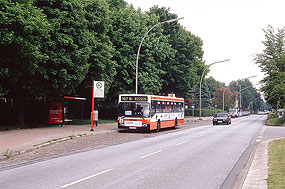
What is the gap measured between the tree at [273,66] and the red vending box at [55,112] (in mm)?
24507

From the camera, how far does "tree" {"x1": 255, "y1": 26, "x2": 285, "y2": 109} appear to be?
38094mm

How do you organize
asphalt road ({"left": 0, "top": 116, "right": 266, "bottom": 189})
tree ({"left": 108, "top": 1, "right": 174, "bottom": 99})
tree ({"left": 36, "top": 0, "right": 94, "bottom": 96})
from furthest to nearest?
tree ({"left": 108, "top": 1, "right": 174, "bottom": 99}) → tree ({"left": 36, "top": 0, "right": 94, "bottom": 96}) → asphalt road ({"left": 0, "top": 116, "right": 266, "bottom": 189})

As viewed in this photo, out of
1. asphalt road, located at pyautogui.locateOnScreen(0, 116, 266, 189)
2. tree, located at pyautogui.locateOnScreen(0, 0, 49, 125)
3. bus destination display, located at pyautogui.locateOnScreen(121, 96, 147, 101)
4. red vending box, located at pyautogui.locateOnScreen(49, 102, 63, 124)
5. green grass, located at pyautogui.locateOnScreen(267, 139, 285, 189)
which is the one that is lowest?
asphalt road, located at pyautogui.locateOnScreen(0, 116, 266, 189)

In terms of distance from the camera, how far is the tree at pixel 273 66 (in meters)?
38.1

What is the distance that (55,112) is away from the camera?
26.3m

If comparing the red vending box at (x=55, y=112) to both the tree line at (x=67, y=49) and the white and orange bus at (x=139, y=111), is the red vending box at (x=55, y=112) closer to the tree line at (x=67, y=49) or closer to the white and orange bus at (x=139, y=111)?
the tree line at (x=67, y=49)

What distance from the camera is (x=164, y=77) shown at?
155 ft

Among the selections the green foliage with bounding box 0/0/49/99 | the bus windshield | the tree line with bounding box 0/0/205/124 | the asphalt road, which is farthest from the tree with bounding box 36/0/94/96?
the asphalt road

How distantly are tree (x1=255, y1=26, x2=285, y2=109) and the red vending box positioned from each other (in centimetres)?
2451

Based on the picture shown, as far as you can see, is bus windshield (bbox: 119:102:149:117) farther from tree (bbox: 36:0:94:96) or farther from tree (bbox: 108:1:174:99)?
tree (bbox: 108:1:174:99)

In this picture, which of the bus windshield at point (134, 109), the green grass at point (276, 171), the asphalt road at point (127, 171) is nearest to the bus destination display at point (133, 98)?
the bus windshield at point (134, 109)

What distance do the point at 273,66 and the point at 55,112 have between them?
30.1 metres

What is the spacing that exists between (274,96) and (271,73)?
227 inches

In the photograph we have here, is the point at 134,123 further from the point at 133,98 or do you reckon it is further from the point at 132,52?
the point at 132,52
